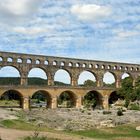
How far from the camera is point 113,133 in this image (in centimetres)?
3578

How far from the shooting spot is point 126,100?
80.4 meters

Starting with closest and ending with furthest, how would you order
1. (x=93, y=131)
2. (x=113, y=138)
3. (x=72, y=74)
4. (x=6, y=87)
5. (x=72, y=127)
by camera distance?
1. (x=113, y=138)
2. (x=93, y=131)
3. (x=72, y=127)
4. (x=6, y=87)
5. (x=72, y=74)

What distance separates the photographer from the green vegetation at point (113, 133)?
109 ft

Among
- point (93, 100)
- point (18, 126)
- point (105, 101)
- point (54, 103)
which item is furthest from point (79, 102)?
point (18, 126)

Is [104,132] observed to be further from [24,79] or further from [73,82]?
[73,82]

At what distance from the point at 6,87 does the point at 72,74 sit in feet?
57.9

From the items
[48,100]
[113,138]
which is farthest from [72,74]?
[113,138]

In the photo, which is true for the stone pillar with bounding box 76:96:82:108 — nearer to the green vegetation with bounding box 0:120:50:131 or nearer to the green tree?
the green tree

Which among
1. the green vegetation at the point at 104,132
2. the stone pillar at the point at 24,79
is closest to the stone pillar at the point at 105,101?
the stone pillar at the point at 24,79

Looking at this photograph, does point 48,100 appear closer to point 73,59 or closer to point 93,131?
point 73,59

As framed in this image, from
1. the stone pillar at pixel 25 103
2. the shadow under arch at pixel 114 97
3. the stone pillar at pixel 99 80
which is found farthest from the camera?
the shadow under arch at pixel 114 97

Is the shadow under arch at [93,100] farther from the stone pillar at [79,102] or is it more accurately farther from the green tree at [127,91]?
the green tree at [127,91]

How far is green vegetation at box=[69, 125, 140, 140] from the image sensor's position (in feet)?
109

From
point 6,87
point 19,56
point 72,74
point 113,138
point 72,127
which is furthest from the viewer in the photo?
point 72,74
